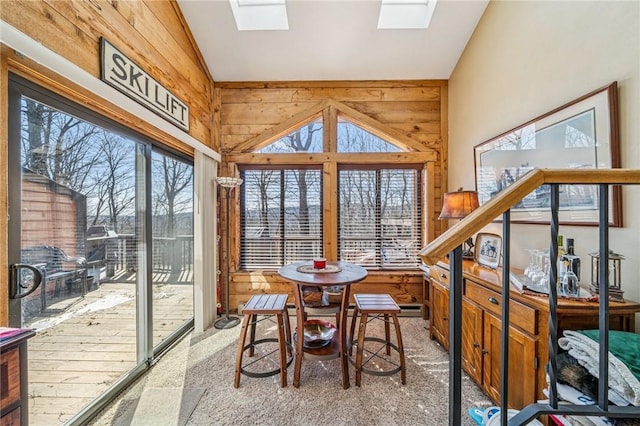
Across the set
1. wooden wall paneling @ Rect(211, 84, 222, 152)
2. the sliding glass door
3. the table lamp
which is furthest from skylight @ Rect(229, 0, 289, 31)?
the table lamp

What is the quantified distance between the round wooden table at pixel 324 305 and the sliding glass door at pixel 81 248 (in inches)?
50.3

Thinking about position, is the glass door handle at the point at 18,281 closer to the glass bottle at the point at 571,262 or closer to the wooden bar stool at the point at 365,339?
the wooden bar stool at the point at 365,339

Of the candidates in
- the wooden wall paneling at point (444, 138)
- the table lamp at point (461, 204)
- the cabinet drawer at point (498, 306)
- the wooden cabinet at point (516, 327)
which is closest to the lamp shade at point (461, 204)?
the table lamp at point (461, 204)

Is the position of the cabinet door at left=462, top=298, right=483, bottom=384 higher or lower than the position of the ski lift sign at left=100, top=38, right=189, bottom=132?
lower

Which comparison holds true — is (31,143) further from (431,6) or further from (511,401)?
(431,6)

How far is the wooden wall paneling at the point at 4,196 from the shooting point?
1.21 metres

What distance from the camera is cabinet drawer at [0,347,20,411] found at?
859mm

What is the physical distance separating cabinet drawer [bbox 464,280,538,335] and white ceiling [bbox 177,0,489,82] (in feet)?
8.53

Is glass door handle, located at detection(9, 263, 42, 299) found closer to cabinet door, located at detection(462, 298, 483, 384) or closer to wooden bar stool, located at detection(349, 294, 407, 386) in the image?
wooden bar stool, located at detection(349, 294, 407, 386)

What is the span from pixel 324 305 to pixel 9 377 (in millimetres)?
1761

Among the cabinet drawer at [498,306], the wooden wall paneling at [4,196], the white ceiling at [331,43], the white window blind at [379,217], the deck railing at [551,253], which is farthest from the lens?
A: the white window blind at [379,217]

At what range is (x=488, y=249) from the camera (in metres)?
2.40

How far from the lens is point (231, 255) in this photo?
3.47 metres

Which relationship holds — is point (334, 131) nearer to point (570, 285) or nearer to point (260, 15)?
point (260, 15)
